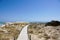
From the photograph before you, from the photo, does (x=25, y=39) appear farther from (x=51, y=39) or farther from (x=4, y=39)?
(x=51, y=39)

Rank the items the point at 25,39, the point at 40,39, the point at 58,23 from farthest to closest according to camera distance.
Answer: the point at 58,23 < the point at 40,39 < the point at 25,39

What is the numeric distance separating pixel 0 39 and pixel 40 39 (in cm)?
624

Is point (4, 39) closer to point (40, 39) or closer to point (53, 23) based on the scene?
point (40, 39)

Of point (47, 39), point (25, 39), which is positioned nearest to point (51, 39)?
point (47, 39)

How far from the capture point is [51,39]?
2319 centimetres

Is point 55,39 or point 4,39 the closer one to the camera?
A: point 4,39

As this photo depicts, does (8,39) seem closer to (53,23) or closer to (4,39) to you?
(4,39)

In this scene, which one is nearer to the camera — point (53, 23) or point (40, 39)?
point (40, 39)

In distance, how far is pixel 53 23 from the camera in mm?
54656

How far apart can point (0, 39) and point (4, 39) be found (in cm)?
54

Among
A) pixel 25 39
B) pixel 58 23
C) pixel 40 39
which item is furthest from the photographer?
pixel 58 23

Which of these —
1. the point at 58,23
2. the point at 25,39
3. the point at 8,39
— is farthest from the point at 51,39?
the point at 58,23

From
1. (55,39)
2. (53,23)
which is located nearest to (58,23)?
(53,23)

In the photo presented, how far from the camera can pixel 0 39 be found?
66.5 feet
